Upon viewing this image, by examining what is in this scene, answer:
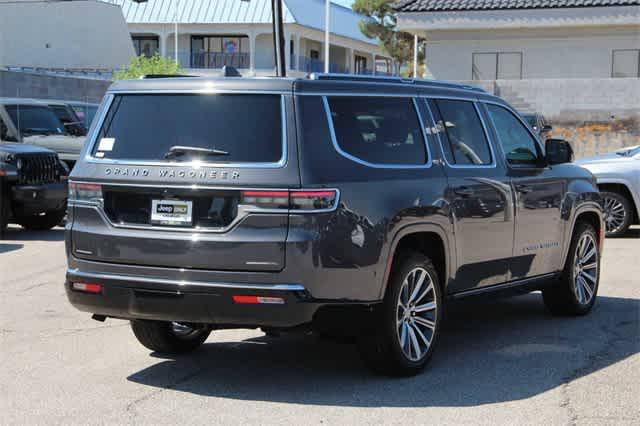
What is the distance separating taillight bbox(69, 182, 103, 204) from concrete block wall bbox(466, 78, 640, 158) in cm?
2356

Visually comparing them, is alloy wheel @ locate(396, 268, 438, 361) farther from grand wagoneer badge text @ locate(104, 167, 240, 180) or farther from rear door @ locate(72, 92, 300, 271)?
grand wagoneer badge text @ locate(104, 167, 240, 180)

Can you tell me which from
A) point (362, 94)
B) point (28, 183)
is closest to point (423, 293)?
→ point (362, 94)

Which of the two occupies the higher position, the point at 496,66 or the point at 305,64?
the point at 305,64

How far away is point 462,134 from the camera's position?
7.63m

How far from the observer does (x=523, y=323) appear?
8.88 m

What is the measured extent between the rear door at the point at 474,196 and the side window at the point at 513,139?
274 millimetres

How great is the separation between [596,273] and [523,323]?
37.9 inches

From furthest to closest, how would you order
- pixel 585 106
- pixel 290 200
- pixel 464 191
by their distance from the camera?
pixel 585 106 → pixel 464 191 → pixel 290 200

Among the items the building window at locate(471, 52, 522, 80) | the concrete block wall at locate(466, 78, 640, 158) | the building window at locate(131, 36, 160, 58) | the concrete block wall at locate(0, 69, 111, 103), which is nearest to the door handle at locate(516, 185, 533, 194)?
the concrete block wall at locate(466, 78, 640, 158)

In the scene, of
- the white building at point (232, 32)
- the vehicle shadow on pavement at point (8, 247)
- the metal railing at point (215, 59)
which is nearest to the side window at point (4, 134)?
the vehicle shadow on pavement at point (8, 247)

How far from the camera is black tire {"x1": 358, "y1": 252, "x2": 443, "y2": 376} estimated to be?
253 inches

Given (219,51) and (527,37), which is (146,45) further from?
(527,37)

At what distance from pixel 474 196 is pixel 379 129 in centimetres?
105

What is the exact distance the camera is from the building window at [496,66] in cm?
3319
